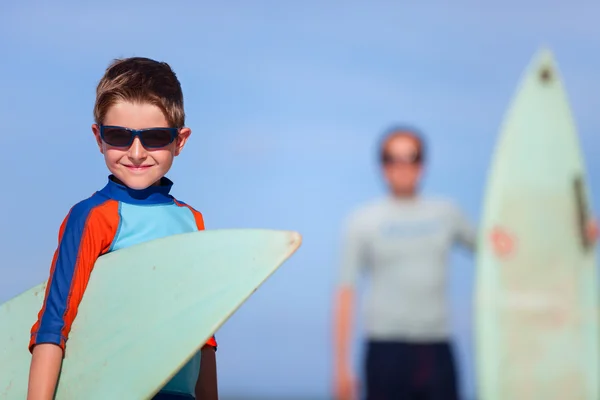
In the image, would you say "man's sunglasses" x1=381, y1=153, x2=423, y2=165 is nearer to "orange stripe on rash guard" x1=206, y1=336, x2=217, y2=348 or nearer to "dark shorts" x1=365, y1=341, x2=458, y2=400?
"dark shorts" x1=365, y1=341, x2=458, y2=400

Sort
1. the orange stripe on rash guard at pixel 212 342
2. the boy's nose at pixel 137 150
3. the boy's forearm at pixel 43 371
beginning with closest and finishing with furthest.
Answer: the boy's forearm at pixel 43 371 < the boy's nose at pixel 137 150 < the orange stripe on rash guard at pixel 212 342

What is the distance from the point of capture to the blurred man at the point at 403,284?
374 cm

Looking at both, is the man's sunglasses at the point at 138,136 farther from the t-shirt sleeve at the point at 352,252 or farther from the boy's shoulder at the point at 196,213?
the t-shirt sleeve at the point at 352,252

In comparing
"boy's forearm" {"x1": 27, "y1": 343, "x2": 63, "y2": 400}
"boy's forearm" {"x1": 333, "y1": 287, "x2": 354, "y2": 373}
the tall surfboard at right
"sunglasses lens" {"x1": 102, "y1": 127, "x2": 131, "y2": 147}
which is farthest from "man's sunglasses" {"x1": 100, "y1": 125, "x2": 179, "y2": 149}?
the tall surfboard at right

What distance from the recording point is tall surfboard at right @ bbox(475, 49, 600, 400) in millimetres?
5965

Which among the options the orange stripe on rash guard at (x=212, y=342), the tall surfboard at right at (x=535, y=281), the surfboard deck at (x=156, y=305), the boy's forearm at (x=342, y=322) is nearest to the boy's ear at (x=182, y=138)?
the surfboard deck at (x=156, y=305)

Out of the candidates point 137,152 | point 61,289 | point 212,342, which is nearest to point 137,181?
point 137,152

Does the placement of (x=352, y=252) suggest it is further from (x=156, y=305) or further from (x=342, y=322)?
(x=156, y=305)

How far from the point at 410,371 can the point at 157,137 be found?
2.08m

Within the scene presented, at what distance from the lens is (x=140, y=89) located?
2.12m

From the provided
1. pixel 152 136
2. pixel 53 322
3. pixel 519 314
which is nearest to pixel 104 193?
pixel 152 136

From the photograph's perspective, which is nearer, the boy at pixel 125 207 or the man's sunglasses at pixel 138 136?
the boy at pixel 125 207

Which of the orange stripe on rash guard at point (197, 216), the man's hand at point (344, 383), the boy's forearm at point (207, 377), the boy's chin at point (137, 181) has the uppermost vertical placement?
the boy's chin at point (137, 181)

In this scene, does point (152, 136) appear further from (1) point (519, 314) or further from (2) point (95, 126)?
(1) point (519, 314)
